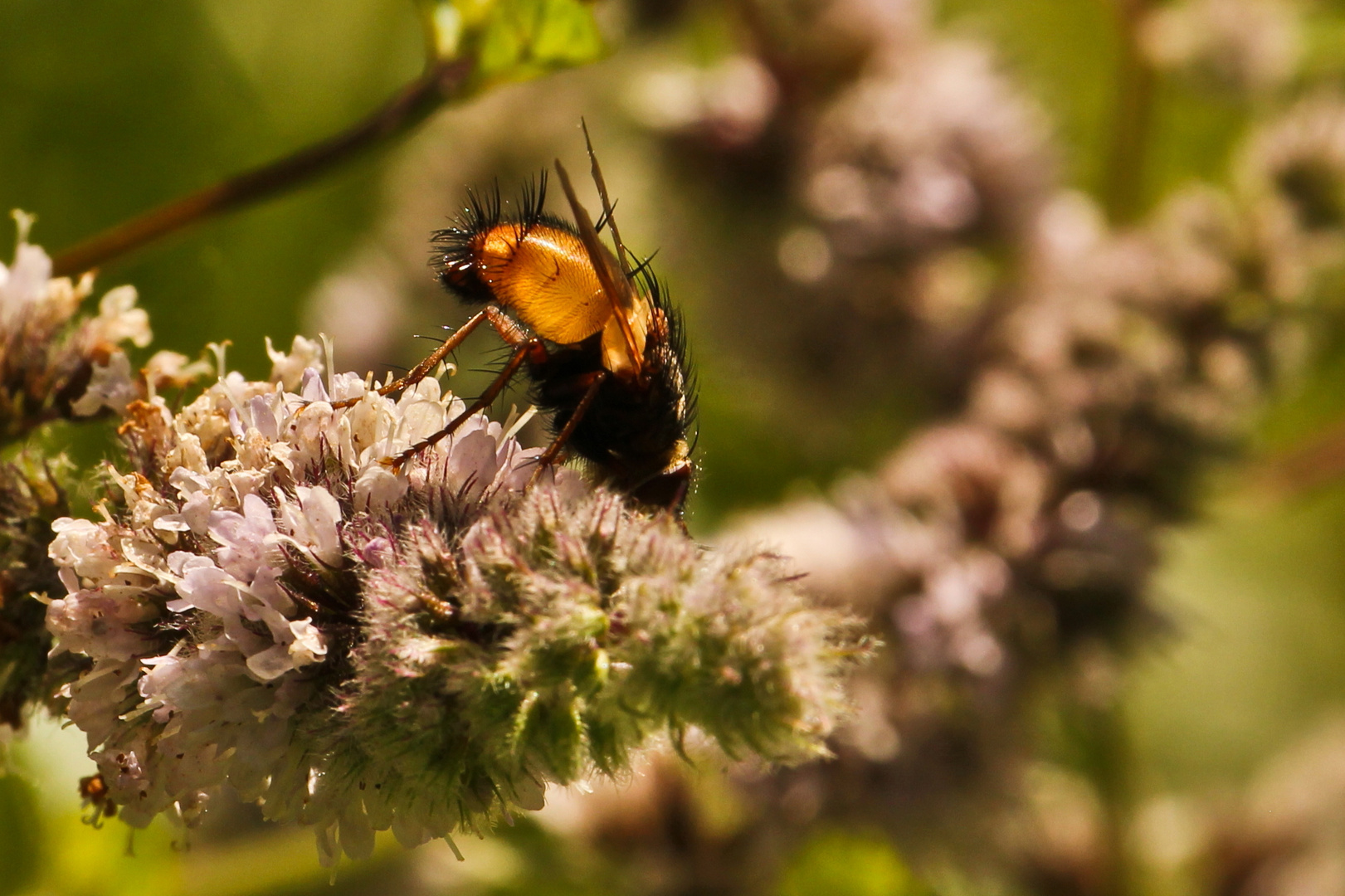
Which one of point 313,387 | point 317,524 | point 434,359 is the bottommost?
point 317,524

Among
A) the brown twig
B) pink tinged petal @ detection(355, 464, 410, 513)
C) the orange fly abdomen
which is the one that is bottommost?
pink tinged petal @ detection(355, 464, 410, 513)

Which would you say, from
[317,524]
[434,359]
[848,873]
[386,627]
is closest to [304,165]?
[434,359]

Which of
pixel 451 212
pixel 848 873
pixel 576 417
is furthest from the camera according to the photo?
pixel 451 212

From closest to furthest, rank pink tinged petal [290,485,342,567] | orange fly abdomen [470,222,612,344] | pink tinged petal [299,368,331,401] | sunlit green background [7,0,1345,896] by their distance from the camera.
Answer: pink tinged petal [290,485,342,567]
pink tinged petal [299,368,331,401]
orange fly abdomen [470,222,612,344]
sunlit green background [7,0,1345,896]

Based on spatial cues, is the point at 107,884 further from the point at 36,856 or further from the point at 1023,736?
the point at 1023,736

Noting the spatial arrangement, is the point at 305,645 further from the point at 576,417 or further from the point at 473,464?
the point at 576,417

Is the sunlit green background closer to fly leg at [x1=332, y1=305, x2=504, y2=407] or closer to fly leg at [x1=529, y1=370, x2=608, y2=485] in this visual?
fly leg at [x1=332, y1=305, x2=504, y2=407]

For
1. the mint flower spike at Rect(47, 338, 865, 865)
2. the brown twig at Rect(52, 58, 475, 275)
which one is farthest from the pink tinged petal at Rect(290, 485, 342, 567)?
the brown twig at Rect(52, 58, 475, 275)

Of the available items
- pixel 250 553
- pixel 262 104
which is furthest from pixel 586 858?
pixel 262 104
